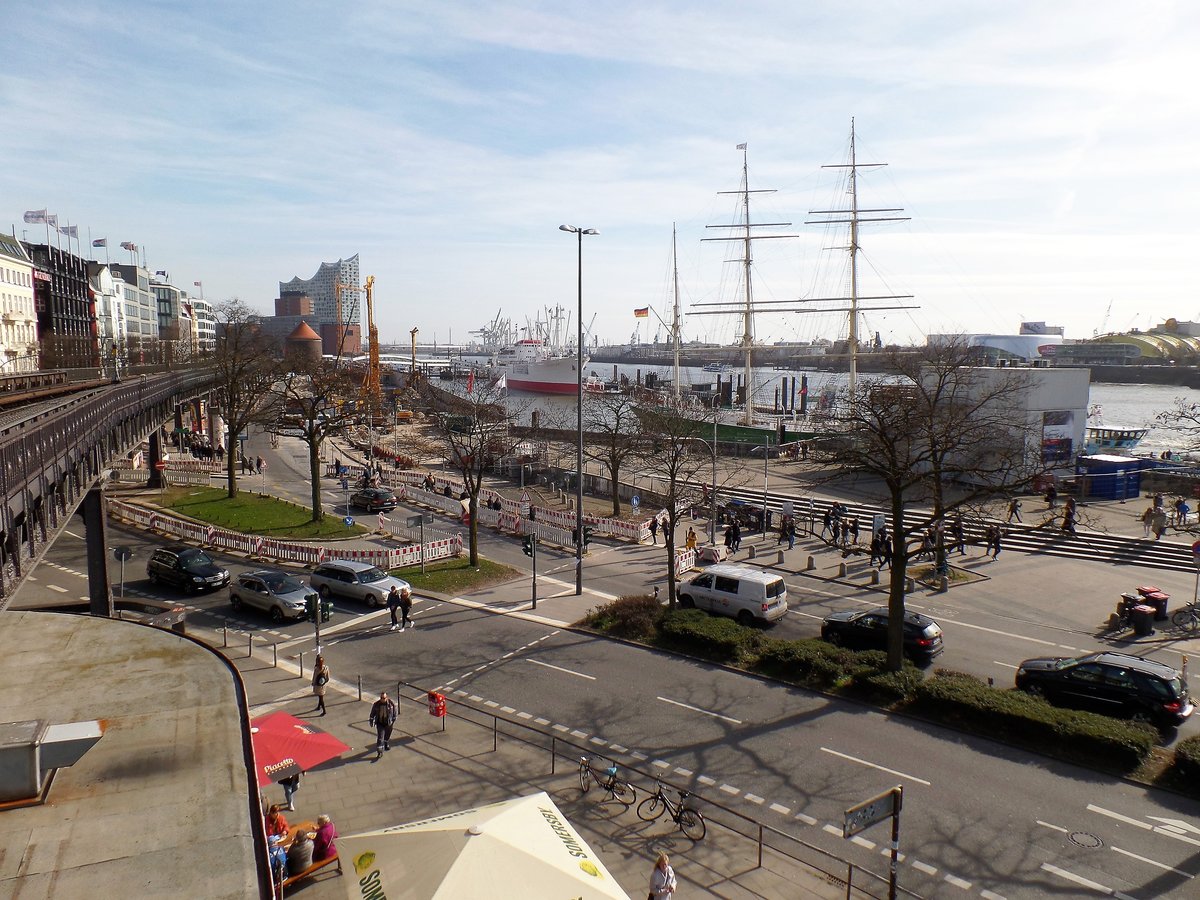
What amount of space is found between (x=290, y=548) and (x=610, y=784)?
2000cm

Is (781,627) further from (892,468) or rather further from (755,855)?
(755,855)

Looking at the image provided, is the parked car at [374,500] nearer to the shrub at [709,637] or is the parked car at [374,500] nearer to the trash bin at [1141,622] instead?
the shrub at [709,637]

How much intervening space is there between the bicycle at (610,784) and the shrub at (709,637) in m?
6.34

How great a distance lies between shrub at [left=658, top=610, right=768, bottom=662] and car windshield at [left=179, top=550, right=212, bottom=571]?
15.8 m

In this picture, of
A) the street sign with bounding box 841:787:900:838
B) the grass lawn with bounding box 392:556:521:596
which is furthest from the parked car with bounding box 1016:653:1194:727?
the grass lawn with bounding box 392:556:521:596

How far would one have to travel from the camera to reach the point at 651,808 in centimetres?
1229

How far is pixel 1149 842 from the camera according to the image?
1131 cm

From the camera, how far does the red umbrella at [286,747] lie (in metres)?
11.7

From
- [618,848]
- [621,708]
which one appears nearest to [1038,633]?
[621,708]

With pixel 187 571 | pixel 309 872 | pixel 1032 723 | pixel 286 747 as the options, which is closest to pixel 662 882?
pixel 309 872

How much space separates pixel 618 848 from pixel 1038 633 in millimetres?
14790

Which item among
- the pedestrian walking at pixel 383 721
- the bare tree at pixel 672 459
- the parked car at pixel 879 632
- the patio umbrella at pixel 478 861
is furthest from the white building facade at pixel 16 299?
the patio umbrella at pixel 478 861

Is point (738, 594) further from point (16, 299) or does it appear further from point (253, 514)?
point (16, 299)

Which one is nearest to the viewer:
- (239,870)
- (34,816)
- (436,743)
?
(239,870)
